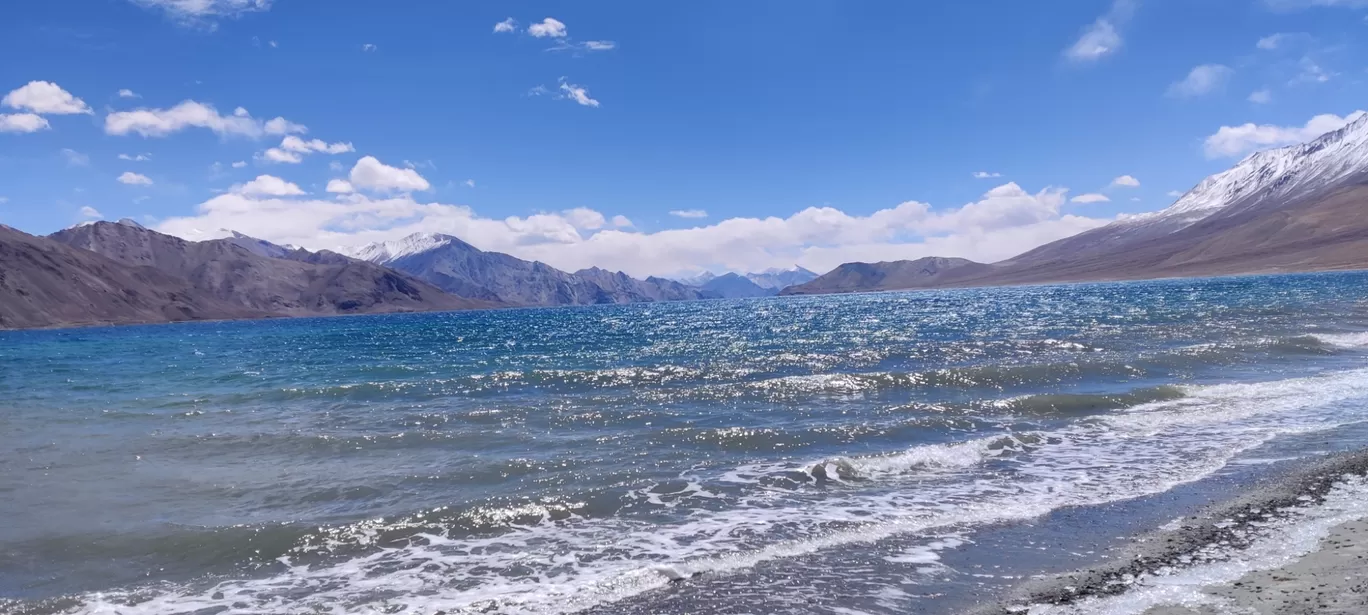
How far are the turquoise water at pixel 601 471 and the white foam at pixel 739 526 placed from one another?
2.5 inches

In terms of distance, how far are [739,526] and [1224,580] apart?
253 inches

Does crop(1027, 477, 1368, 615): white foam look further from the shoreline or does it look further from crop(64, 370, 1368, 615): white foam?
crop(64, 370, 1368, 615): white foam

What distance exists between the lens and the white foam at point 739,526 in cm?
981

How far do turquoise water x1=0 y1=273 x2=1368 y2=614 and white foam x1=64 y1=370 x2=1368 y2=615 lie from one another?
64 mm

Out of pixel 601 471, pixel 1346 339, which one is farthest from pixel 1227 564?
pixel 1346 339

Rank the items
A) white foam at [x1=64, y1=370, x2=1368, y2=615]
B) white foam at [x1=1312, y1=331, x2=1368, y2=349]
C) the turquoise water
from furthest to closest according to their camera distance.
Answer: white foam at [x1=1312, y1=331, x2=1368, y2=349] → the turquoise water → white foam at [x1=64, y1=370, x2=1368, y2=615]

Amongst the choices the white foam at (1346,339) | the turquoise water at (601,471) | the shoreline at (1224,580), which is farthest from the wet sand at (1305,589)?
the white foam at (1346,339)

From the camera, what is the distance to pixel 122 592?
1038 centimetres

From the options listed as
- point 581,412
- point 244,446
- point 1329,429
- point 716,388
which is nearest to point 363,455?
point 244,446

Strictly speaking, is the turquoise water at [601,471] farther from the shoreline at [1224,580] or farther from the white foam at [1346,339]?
the shoreline at [1224,580]

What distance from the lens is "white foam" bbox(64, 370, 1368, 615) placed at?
32.2 ft

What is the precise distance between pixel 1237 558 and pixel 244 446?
72.8ft

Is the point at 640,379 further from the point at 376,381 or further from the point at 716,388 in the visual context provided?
the point at 376,381

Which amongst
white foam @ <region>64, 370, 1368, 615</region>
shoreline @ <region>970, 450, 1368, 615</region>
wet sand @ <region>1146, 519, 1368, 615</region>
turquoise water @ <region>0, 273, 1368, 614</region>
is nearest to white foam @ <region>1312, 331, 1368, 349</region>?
turquoise water @ <region>0, 273, 1368, 614</region>
